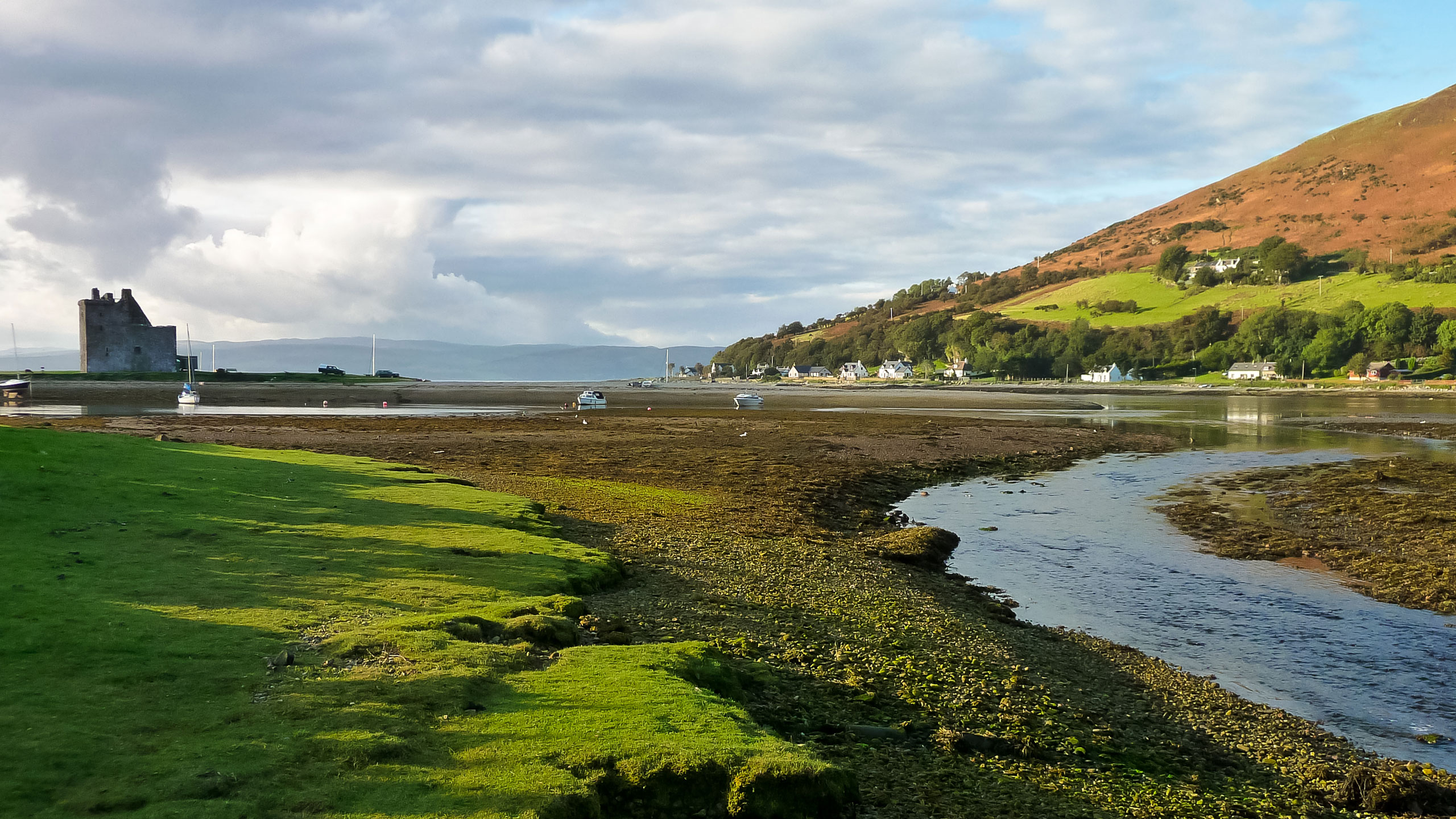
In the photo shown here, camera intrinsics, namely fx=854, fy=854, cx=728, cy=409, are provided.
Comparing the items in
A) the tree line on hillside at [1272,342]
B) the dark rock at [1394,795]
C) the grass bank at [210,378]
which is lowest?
the dark rock at [1394,795]

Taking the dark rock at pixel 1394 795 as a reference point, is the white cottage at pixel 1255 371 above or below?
above

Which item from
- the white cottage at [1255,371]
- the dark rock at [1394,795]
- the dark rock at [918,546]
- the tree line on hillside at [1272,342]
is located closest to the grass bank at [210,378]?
the dark rock at [918,546]

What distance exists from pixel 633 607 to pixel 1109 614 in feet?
28.0

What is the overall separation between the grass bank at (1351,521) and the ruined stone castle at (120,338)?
138937 millimetres

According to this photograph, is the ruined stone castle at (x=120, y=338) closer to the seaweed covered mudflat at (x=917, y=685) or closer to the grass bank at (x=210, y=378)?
the grass bank at (x=210, y=378)

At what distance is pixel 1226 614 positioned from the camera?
15.0 metres

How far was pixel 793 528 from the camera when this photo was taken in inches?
802

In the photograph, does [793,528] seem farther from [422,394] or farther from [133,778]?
[422,394]

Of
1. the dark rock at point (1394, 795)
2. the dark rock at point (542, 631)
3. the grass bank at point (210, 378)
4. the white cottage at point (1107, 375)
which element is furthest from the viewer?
the white cottage at point (1107, 375)

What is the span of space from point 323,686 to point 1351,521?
26.6 meters

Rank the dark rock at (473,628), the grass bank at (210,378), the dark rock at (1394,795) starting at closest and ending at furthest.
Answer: the dark rock at (1394,795), the dark rock at (473,628), the grass bank at (210,378)

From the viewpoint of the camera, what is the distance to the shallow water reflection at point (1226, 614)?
35.6 feet

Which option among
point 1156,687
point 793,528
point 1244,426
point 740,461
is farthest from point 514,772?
point 1244,426

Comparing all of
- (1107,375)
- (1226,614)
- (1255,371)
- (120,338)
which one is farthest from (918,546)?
(1107,375)
